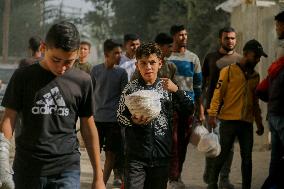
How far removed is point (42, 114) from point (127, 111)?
4.12 feet

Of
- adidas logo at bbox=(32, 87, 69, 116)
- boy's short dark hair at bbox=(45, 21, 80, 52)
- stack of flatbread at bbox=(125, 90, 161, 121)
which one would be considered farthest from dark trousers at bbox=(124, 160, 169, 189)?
boy's short dark hair at bbox=(45, 21, 80, 52)

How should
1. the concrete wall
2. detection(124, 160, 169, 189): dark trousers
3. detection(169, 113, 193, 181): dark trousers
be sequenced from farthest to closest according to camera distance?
the concrete wall
detection(169, 113, 193, 181): dark trousers
detection(124, 160, 169, 189): dark trousers

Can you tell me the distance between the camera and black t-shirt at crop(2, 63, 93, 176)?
4.42 metres

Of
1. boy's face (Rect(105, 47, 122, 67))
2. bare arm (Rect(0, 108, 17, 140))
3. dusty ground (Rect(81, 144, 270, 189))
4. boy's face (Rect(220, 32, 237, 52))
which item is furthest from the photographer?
dusty ground (Rect(81, 144, 270, 189))

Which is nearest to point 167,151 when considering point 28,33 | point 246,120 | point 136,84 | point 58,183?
point 136,84

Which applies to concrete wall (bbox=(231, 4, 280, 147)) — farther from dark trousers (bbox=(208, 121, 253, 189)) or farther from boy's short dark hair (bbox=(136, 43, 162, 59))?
boy's short dark hair (bbox=(136, 43, 162, 59))

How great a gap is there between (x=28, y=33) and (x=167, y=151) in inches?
1926

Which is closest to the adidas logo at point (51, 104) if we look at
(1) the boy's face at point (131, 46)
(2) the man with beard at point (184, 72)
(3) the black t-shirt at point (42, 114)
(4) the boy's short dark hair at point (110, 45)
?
(3) the black t-shirt at point (42, 114)

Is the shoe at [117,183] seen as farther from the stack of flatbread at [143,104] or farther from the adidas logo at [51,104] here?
the adidas logo at [51,104]

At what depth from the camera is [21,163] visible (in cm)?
450

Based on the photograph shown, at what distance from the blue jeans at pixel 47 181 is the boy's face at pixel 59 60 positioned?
26.6 inches

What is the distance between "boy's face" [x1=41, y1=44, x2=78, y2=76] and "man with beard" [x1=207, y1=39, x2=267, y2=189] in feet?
13.6

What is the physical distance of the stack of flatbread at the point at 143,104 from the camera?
17.7 feet

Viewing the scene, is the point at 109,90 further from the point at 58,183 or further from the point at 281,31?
the point at 58,183
